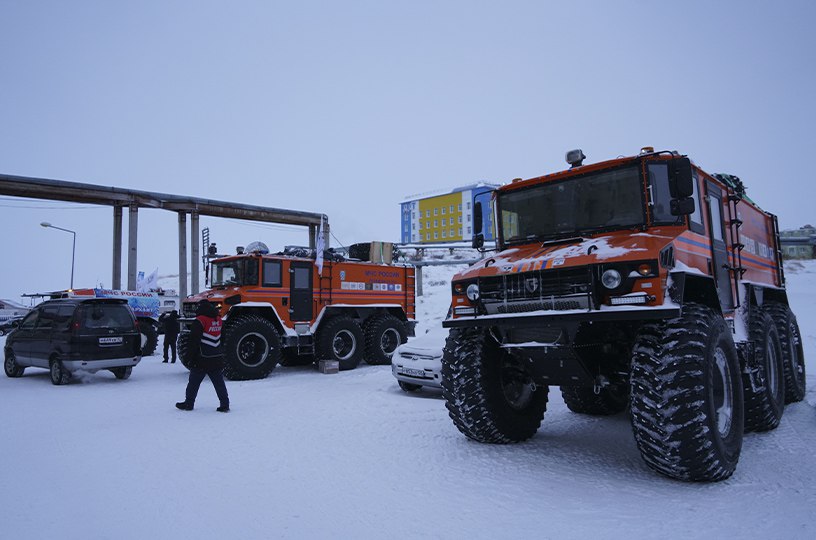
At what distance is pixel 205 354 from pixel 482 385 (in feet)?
14.2

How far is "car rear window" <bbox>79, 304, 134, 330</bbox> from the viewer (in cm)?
1060

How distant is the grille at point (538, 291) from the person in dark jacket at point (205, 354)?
4.41 meters

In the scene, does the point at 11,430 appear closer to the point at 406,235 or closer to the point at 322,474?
the point at 322,474

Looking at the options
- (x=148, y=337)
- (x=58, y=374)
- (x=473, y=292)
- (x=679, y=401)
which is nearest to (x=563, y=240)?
(x=473, y=292)

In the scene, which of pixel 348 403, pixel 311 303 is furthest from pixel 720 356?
pixel 311 303

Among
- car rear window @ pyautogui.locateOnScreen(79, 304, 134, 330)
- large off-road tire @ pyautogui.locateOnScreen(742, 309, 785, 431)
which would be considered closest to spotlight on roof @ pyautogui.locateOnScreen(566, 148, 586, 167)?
large off-road tire @ pyautogui.locateOnScreen(742, 309, 785, 431)

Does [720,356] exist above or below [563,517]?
above

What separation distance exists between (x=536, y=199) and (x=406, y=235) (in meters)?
61.4

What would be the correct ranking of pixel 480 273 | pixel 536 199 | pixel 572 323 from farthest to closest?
1. pixel 536 199
2. pixel 480 273
3. pixel 572 323

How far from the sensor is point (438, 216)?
62969 mm

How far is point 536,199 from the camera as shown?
5.94 m

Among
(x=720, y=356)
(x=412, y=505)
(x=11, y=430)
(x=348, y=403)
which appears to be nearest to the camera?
(x=412, y=505)

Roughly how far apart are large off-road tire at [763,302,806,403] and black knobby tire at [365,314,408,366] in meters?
8.07

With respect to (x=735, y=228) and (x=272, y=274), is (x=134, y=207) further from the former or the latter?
(x=735, y=228)
